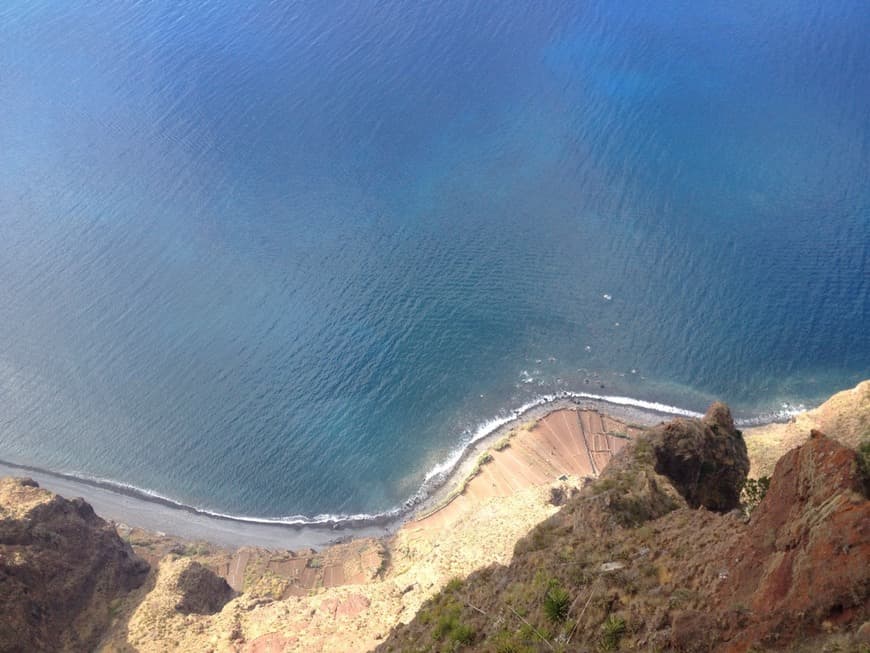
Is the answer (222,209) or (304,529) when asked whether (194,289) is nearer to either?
(222,209)

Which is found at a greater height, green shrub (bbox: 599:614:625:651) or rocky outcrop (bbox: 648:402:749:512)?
rocky outcrop (bbox: 648:402:749:512)

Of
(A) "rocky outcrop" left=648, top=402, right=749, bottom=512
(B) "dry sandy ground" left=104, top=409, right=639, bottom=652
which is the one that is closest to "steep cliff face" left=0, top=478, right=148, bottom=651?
(B) "dry sandy ground" left=104, top=409, right=639, bottom=652

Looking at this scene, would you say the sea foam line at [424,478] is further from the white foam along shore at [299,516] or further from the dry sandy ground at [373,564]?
the dry sandy ground at [373,564]

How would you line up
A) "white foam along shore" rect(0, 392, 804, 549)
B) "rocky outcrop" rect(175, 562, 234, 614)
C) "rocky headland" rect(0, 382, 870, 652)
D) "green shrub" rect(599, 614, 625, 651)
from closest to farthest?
"rocky headland" rect(0, 382, 870, 652), "green shrub" rect(599, 614, 625, 651), "rocky outcrop" rect(175, 562, 234, 614), "white foam along shore" rect(0, 392, 804, 549)

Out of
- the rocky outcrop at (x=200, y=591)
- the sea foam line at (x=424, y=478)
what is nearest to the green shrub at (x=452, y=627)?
the rocky outcrop at (x=200, y=591)

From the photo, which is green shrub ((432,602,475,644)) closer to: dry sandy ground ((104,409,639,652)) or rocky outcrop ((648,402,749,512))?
dry sandy ground ((104,409,639,652))

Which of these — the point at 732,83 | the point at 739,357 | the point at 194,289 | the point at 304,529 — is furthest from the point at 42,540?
the point at 732,83

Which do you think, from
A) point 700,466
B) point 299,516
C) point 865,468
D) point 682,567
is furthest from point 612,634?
point 299,516
